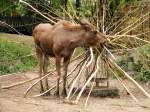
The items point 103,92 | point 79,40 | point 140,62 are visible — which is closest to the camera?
point 79,40

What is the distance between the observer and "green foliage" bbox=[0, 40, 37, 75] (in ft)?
47.6

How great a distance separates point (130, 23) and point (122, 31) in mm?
602

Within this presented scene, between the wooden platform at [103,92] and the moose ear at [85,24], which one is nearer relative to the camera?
the moose ear at [85,24]

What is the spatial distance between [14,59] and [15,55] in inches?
38.6

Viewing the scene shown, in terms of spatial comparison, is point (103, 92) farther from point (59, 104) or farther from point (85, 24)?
point (85, 24)

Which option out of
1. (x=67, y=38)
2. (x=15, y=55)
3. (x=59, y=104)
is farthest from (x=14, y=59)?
(x=59, y=104)

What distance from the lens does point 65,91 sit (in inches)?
421

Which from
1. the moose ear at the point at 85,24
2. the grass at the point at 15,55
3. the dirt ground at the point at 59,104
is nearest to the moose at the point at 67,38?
the moose ear at the point at 85,24

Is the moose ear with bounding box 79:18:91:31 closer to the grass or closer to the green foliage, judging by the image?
the grass

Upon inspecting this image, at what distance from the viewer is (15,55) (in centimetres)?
1644

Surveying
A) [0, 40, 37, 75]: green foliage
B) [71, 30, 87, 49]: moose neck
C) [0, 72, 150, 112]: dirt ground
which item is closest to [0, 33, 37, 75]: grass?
[0, 40, 37, 75]: green foliage

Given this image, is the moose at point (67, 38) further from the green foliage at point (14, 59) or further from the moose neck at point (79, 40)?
the green foliage at point (14, 59)

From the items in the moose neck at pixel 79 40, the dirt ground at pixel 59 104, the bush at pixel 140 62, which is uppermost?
the moose neck at pixel 79 40

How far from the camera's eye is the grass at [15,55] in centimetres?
1459
